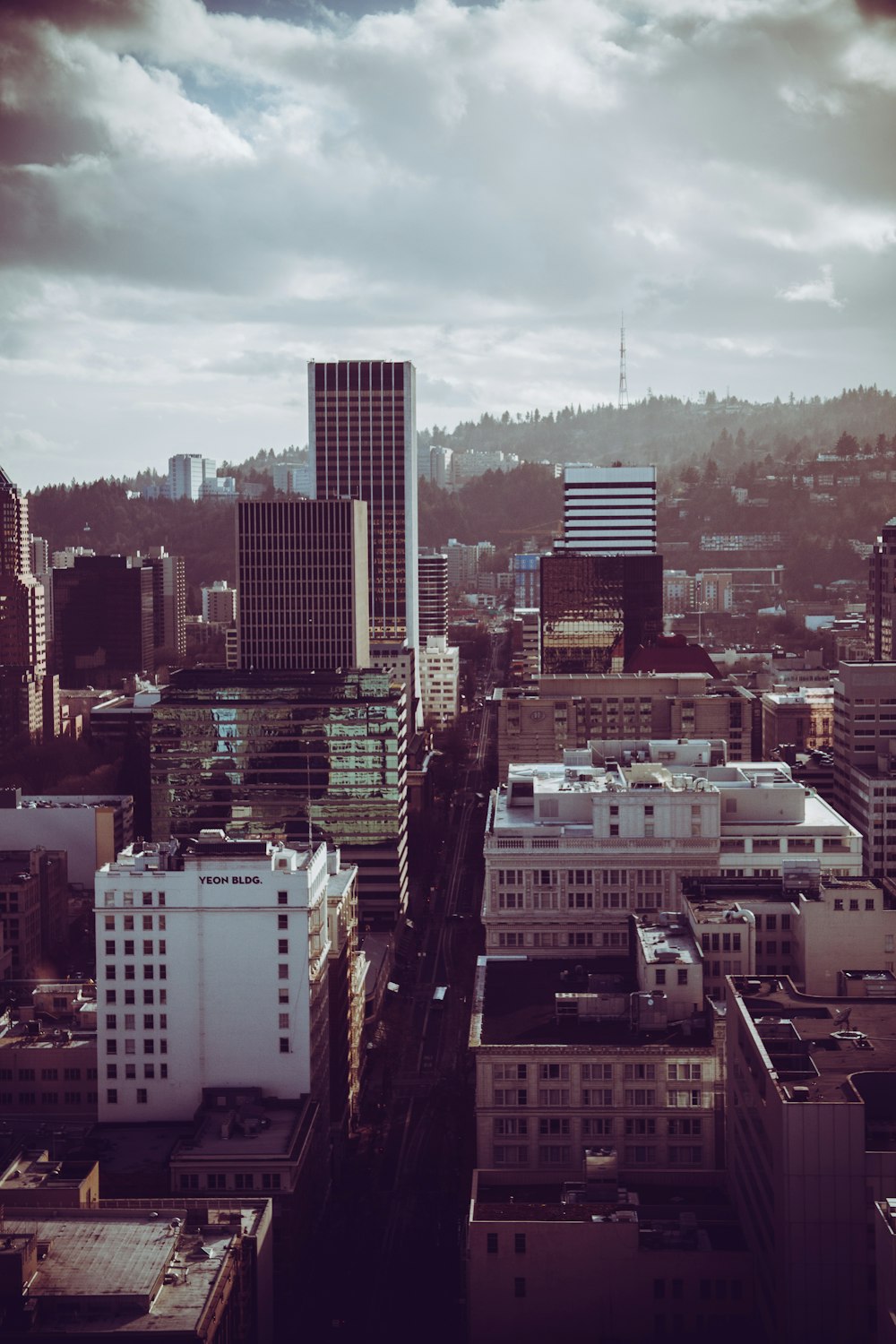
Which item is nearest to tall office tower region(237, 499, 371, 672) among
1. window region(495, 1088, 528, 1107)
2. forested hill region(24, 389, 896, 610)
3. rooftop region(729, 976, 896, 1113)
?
window region(495, 1088, 528, 1107)

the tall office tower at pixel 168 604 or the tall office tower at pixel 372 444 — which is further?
the tall office tower at pixel 168 604

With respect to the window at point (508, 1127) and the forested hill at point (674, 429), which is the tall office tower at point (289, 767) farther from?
the forested hill at point (674, 429)

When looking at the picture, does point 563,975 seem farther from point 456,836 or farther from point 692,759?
point 456,836

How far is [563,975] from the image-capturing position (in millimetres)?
22891

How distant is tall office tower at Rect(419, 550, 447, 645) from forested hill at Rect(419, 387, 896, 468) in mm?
36758

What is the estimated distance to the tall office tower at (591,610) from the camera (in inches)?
2343

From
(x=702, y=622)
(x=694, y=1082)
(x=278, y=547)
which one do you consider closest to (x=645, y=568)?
(x=278, y=547)

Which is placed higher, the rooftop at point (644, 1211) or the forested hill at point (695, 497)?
the forested hill at point (695, 497)

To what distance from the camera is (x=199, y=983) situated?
906 inches

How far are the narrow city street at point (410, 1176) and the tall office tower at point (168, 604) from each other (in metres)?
51.3

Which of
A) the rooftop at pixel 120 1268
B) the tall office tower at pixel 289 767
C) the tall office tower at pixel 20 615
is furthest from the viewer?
the tall office tower at pixel 20 615

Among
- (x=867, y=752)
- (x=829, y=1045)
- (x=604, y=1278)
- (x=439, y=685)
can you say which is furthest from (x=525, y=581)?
(x=604, y=1278)

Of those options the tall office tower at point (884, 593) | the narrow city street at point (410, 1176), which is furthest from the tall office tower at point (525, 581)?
the narrow city street at point (410, 1176)

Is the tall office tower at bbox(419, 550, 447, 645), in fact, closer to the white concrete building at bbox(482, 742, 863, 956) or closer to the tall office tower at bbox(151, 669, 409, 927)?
the tall office tower at bbox(151, 669, 409, 927)
